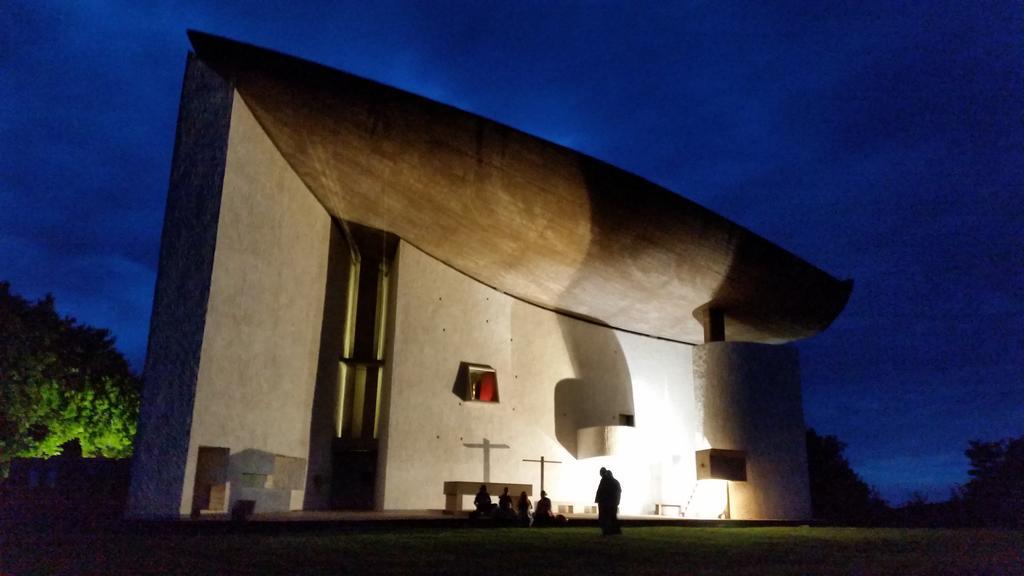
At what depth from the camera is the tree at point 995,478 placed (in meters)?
18.1

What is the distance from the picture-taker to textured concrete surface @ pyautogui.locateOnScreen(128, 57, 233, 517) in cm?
838

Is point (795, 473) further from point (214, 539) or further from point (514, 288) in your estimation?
point (214, 539)

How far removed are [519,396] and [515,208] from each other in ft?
16.8

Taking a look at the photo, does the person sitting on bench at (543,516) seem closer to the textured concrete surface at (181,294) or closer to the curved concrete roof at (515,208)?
the curved concrete roof at (515,208)

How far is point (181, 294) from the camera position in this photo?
8.95 meters

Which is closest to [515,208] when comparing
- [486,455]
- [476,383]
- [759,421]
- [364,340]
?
[476,383]

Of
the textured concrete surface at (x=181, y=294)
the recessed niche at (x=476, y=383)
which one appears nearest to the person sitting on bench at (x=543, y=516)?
the recessed niche at (x=476, y=383)

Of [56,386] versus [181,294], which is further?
[56,386]

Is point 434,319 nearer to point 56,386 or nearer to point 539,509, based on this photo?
point 539,509

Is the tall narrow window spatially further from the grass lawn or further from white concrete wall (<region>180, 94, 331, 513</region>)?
the grass lawn

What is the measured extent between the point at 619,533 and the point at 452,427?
6.06 m

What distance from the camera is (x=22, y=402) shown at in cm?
1362

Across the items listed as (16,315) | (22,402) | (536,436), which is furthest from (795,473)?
(16,315)

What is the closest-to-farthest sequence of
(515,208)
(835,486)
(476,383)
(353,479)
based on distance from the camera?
(515,208)
(353,479)
(476,383)
(835,486)
